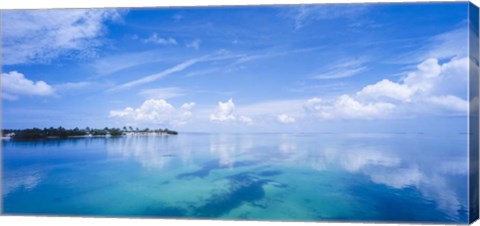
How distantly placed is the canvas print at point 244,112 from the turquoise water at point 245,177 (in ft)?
0.06

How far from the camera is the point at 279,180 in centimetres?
630

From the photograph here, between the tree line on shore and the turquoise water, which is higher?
the tree line on shore

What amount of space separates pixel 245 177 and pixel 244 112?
974 mm

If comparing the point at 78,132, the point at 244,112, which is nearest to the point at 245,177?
the point at 244,112

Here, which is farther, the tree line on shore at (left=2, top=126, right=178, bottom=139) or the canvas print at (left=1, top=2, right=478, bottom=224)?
the tree line on shore at (left=2, top=126, right=178, bottom=139)

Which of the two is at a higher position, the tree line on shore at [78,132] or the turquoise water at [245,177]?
the tree line on shore at [78,132]

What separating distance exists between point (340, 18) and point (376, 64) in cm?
84

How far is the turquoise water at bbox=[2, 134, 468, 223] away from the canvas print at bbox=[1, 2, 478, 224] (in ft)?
0.06

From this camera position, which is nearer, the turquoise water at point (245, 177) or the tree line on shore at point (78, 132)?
the turquoise water at point (245, 177)

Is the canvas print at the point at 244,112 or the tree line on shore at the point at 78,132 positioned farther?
the tree line on shore at the point at 78,132

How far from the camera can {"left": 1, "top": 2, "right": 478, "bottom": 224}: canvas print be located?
234 inches

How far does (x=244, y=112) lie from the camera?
21.6 ft

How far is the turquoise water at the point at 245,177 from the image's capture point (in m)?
5.98

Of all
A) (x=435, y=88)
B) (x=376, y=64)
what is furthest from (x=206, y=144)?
(x=435, y=88)
